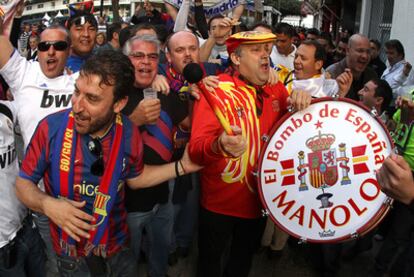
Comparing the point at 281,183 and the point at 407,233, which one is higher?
the point at 281,183

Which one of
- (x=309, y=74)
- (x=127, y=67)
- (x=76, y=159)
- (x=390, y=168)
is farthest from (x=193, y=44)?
(x=390, y=168)

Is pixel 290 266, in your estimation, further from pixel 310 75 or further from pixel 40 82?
pixel 40 82

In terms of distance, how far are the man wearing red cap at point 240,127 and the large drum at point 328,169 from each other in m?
0.16

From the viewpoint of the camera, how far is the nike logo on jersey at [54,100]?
2746mm

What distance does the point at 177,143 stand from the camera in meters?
3.14

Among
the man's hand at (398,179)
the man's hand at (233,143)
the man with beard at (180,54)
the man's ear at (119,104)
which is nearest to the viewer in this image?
the man's hand at (398,179)

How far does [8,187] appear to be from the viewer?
231cm

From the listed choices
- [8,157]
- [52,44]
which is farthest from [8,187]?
[52,44]

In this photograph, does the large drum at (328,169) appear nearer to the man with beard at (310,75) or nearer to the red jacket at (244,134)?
the red jacket at (244,134)

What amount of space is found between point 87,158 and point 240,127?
956mm

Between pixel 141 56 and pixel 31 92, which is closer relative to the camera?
pixel 31 92

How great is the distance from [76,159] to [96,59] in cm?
51

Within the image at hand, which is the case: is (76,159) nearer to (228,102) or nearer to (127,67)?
(127,67)

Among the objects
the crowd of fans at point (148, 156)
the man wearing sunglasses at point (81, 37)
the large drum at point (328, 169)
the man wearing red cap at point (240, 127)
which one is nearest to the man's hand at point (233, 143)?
the crowd of fans at point (148, 156)
